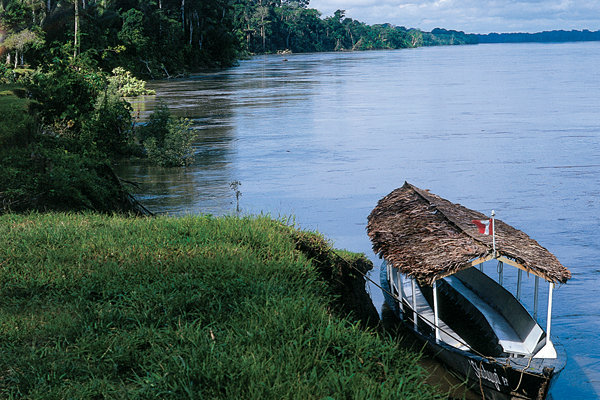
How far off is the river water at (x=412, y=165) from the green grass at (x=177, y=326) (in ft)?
16.4

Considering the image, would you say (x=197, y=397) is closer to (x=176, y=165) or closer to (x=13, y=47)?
(x=176, y=165)

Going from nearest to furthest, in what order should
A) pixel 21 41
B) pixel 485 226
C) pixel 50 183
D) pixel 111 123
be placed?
pixel 485 226 < pixel 50 183 < pixel 111 123 < pixel 21 41

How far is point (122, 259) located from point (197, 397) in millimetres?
3328

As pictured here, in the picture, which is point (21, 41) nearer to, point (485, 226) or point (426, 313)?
point (426, 313)

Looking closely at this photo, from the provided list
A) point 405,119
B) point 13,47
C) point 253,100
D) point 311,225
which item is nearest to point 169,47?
point 253,100

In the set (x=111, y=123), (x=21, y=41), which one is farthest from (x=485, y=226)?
(x=21, y=41)

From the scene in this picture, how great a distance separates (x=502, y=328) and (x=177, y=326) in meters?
5.52

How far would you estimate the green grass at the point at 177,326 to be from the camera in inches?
200

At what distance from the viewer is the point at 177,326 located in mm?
6160

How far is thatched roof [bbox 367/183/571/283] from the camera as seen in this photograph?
8.59 m

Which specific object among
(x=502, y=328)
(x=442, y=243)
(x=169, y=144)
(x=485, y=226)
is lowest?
(x=502, y=328)

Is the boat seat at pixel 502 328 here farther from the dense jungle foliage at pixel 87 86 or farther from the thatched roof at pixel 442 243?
the dense jungle foliage at pixel 87 86

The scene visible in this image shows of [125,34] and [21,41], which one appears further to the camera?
[125,34]

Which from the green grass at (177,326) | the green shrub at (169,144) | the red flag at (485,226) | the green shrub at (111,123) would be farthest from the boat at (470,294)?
the green shrub at (169,144)
